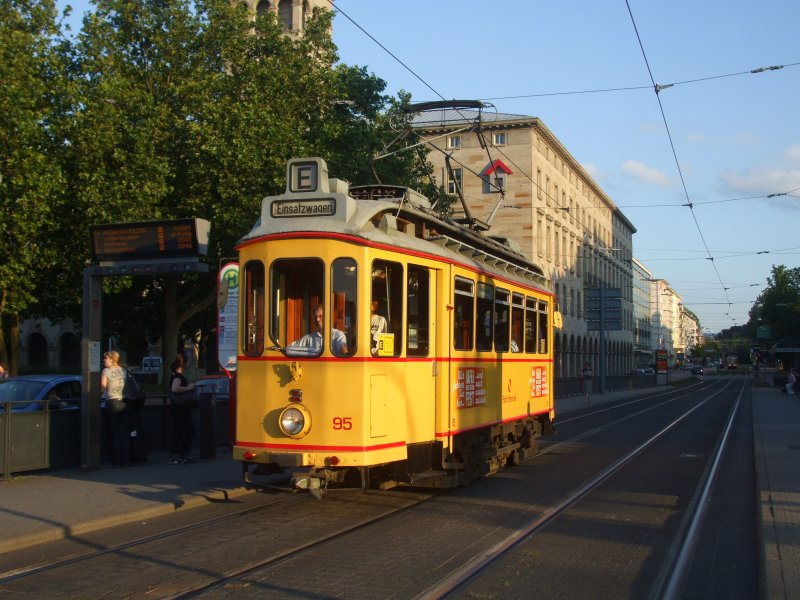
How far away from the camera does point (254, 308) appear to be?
947cm

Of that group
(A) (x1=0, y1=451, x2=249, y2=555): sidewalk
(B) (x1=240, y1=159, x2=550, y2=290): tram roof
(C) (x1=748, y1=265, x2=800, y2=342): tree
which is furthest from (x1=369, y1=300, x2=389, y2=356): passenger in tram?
(C) (x1=748, y1=265, x2=800, y2=342): tree

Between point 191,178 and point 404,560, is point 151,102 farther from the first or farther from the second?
point 404,560

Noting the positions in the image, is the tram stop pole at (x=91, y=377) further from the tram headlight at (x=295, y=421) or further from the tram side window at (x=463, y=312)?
the tram side window at (x=463, y=312)

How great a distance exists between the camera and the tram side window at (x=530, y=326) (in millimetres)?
14062

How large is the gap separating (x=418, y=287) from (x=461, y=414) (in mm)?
1845

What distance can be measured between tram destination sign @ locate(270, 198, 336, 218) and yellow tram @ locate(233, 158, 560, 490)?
0.01 metres

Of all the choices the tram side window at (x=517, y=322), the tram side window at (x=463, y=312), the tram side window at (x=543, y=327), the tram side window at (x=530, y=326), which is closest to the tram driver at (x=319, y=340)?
the tram side window at (x=463, y=312)

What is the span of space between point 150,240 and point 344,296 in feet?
15.3

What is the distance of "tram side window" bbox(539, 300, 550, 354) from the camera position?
49.5 ft

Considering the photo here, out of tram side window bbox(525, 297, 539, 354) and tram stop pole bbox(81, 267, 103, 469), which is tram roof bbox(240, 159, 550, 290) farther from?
tram stop pole bbox(81, 267, 103, 469)

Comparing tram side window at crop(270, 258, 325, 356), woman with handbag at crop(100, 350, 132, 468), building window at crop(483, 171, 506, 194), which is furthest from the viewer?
building window at crop(483, 171, 506, 194)

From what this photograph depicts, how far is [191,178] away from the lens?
24.8 meters

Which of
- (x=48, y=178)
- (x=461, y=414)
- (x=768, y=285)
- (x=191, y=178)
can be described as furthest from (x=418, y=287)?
(x=768, y=285)

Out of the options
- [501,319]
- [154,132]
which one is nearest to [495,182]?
[154,132]
